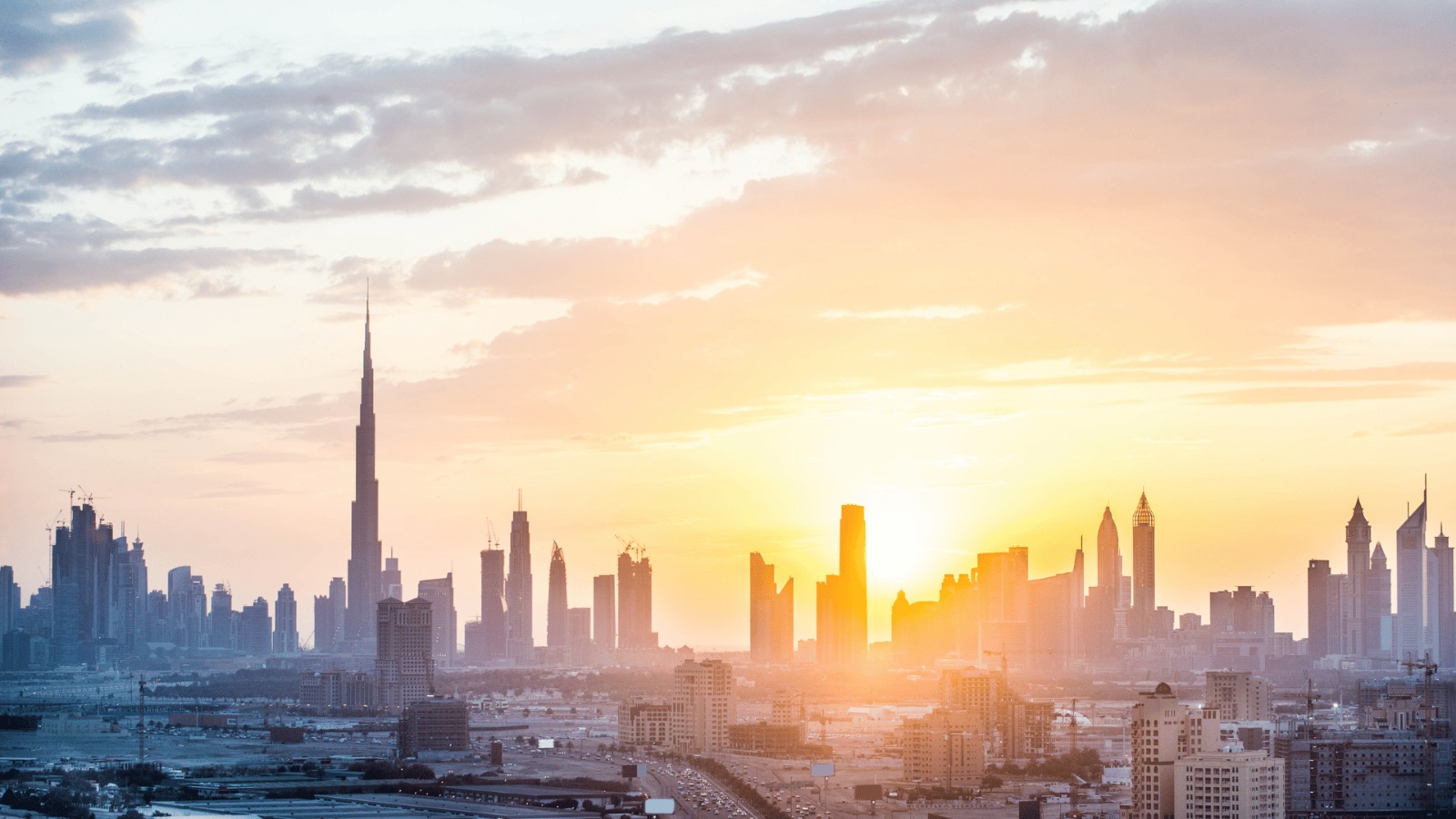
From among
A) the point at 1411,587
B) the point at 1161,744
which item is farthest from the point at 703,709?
the point at 1411,587

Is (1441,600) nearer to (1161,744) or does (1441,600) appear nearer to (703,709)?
(703,709)

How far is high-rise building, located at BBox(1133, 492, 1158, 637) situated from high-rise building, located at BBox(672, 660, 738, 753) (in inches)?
3608

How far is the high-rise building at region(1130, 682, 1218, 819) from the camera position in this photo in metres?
40.0

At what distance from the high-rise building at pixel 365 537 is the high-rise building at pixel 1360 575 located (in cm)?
7460

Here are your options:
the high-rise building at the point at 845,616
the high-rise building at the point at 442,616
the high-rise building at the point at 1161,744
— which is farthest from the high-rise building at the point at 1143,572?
the high-rise building at the point at 1161,744

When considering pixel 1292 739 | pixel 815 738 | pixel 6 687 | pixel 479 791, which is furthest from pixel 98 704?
pixel 1292 739

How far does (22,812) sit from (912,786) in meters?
28.8

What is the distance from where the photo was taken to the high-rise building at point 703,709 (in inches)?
3514

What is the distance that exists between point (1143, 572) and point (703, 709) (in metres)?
98.1

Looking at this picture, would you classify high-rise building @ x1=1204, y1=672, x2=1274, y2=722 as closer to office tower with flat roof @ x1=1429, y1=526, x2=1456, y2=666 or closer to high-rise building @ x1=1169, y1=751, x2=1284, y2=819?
high-rise building @ x1=1169, y1=751, x2=1284, y2=819

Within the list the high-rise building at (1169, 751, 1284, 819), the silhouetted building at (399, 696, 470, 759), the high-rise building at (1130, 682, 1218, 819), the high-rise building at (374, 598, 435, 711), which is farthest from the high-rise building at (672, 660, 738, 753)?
the high-rise building at (1169, 751, 1284, 819)

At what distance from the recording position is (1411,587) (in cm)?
14862

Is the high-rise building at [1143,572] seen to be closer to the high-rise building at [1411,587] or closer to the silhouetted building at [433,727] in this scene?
the high-rise building at [1411,587]

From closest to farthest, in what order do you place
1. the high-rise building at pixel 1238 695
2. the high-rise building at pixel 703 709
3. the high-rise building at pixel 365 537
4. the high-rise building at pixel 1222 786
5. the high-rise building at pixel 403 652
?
the high-rise building at pixel 1222 786, the high-rise building at pixel 1238 695, the high-rise building at pixel 703 709, the high-rise building at pixel 403 652, the high-rise building at pixel 365 537
